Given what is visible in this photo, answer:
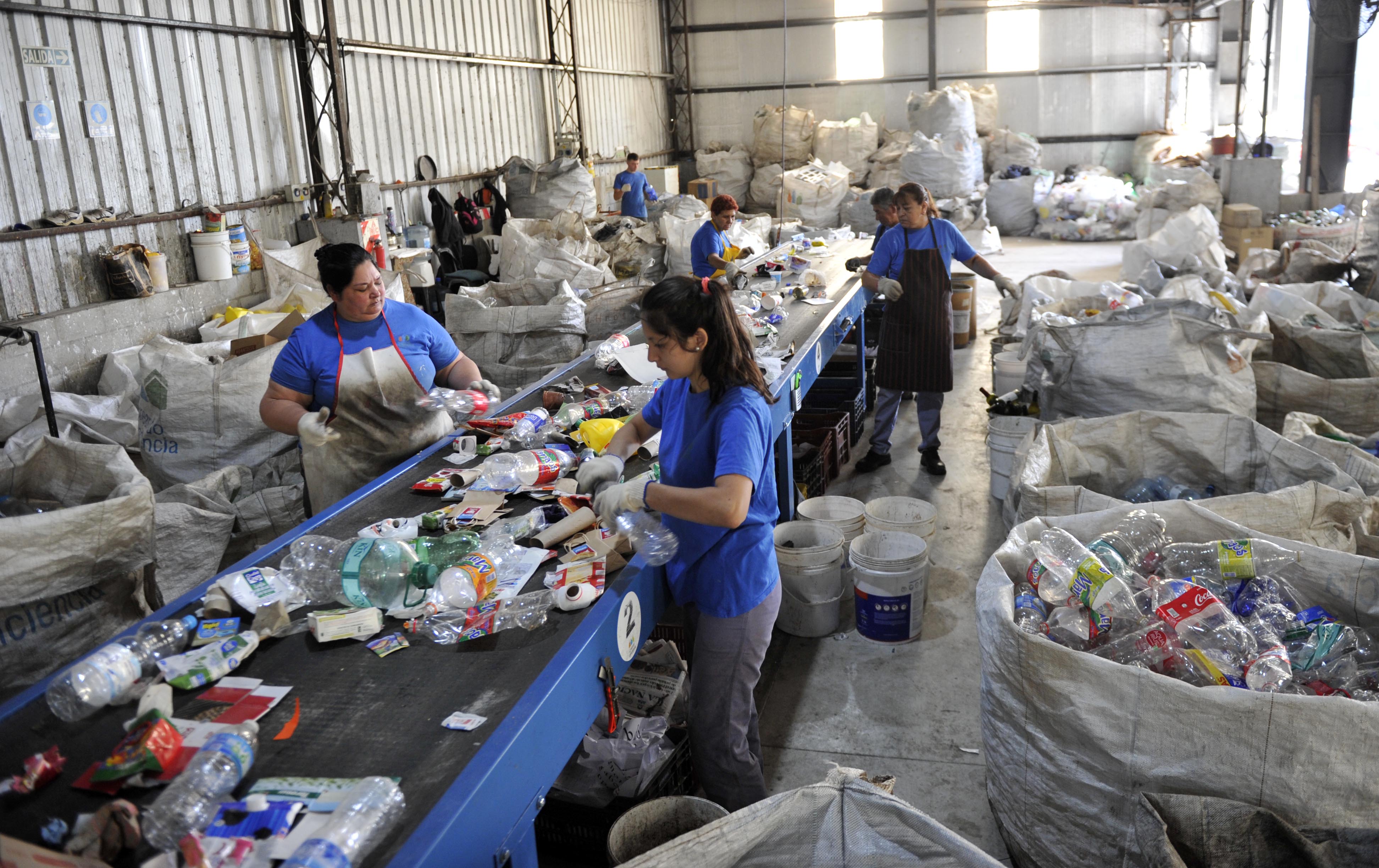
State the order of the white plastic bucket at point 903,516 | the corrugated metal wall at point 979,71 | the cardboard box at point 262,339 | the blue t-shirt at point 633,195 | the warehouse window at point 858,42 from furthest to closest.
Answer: the warehouse window at point 858,42, the corrugated metal wall at point 979,71, the blue t-shirt at point 633,195, the cardboard box at point 262,339, the white plastic bucket at point 903,516

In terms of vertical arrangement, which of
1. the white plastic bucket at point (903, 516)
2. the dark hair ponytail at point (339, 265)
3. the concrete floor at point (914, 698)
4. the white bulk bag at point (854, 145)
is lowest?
the concrete floor at point (914, 698)

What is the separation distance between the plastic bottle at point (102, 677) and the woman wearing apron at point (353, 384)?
3.79 feet

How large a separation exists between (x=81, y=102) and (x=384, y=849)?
5.58 meters

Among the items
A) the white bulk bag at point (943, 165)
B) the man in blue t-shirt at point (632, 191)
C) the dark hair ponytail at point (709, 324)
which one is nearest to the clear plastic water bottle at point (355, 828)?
the dark hair ponytail at point (709, 324)

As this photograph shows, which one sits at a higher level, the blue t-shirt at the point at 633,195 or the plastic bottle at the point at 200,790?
the blue t-shirt at the point at 633,195

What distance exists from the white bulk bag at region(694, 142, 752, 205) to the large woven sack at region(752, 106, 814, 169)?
322mm

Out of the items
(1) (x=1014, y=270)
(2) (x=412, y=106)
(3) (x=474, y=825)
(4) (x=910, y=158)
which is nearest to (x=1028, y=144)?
(4) (x=910, y=158)

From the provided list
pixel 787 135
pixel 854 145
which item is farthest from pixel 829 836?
pixel 787 135

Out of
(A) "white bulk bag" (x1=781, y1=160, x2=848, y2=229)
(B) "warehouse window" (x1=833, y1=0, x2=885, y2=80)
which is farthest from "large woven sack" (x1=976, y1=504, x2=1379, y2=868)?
(B) "warehouse window" (x1=833, y1=0, x2=885, y2=80)

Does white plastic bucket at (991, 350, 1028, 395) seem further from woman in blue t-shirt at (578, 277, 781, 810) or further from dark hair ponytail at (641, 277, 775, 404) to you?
dark hair ponytail at (641, 277, 775, 404)

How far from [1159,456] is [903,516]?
0.98 m

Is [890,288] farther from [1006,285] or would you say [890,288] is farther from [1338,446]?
[1338,446]

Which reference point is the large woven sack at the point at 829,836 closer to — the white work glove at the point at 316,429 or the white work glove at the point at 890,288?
the white work glove at the point at 316,429

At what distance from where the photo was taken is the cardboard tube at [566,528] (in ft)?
7.41
